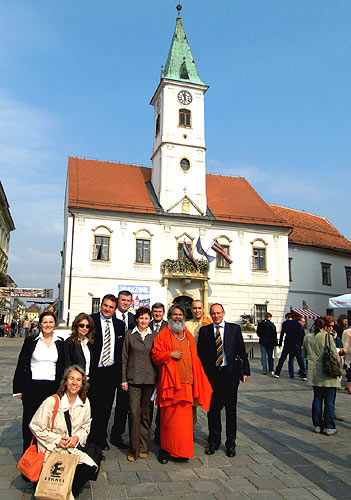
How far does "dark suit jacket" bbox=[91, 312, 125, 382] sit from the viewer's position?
569 cm

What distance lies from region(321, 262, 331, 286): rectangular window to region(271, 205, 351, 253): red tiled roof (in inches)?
61.6

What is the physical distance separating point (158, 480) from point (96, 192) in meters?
24.8

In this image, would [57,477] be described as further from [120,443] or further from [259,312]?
[259,312]

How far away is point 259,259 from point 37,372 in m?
25.8

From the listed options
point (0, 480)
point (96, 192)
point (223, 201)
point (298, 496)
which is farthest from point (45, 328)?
point (223, 201)

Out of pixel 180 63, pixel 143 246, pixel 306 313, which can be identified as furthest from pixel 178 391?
pixel 180 63

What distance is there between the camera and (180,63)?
31828mm

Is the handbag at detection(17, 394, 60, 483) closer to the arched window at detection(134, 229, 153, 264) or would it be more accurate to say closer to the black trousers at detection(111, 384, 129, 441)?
the black trousers at detection(111, 384, 129, 441)

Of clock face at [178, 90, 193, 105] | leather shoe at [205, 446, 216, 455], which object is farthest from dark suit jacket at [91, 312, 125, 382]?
clock face at [178, 90, 193, 105]

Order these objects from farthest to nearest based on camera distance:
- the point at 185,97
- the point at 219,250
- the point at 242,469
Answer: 1. the point at 185,97
2. the point at 219,250
3. the point at 242,469

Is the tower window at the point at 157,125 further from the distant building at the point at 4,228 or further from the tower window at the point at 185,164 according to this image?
the distant building at the point at 4,228

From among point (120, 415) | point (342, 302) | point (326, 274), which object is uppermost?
point (326, 274)

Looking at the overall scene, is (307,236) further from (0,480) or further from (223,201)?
(0,480)

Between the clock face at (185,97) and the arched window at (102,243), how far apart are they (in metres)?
11.5
